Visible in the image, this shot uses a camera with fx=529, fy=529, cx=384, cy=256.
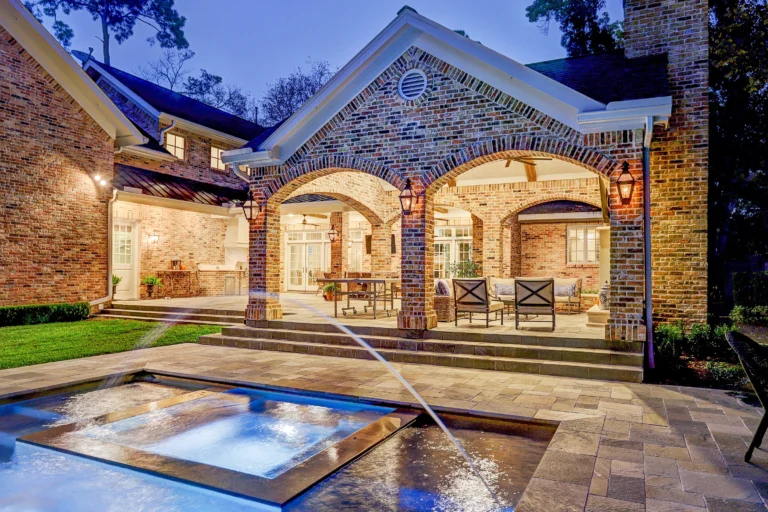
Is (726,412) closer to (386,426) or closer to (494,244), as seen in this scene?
(386,426)

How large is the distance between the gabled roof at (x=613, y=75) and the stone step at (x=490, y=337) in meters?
3.39

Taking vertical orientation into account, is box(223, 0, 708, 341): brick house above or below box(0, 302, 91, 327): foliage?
above

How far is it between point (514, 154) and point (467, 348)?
3141 mm

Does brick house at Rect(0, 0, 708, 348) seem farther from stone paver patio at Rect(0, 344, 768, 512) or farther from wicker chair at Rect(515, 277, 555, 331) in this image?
stone paver patio at Rect(0, 344, 768, 512)

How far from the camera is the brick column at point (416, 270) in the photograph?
28.1 feet

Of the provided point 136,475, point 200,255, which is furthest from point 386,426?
point 200,255

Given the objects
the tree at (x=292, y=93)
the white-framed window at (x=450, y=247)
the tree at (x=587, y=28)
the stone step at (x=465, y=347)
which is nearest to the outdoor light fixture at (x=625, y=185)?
the stone step at (x=465, y=347)

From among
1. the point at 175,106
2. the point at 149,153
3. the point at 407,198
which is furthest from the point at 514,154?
the point at 175,106

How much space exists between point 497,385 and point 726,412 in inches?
91.6

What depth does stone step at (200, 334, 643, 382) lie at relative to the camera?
6836 millimetres

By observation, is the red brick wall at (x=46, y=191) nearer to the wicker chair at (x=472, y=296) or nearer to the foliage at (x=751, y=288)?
the wicker chair at (x=472, y=296)

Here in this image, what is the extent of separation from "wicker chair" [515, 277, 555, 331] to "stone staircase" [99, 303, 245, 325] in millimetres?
6238

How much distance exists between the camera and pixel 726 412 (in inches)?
205

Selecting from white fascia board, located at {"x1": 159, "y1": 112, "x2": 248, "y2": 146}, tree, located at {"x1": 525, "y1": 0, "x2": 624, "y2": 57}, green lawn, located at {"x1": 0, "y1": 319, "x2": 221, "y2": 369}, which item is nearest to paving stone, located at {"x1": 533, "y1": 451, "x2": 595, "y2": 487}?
green lawn, located at {"x1": 0, "y1": 319, "x2": 221, "y2": 369}
